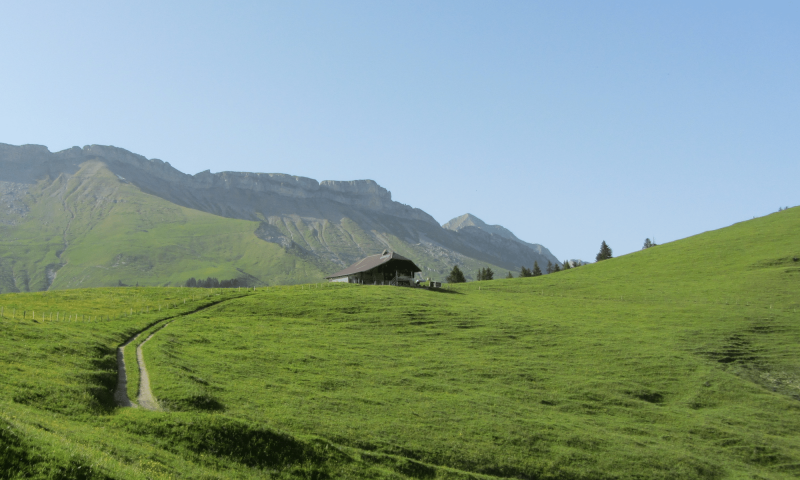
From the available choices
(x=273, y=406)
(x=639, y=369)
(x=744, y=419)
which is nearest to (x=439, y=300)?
(x=639, y=369)

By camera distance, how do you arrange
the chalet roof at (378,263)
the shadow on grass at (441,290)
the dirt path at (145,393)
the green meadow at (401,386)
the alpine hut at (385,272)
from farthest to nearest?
the chalet roof at (378,263), the alpine hut at (385,272), the shadow on grass at (441,290), the dirt path at (145,393), the green meadow at (401,386)

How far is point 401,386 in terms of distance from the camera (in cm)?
4478

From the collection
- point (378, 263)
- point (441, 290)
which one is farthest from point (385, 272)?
point (441, 290)

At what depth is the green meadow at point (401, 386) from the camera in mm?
26188

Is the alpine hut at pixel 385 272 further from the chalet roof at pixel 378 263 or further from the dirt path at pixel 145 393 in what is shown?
the dirt path at pixel 145 393

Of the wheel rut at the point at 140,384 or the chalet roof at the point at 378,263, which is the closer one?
the wheel rut at the point at 140,384

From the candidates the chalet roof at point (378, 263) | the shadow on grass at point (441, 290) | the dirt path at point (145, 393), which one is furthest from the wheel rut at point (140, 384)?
the chalet roof at point (378, 263)

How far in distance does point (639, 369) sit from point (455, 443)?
29912mm

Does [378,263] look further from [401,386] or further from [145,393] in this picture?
[145,393]

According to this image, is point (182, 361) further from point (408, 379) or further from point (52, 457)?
point (52, 457)

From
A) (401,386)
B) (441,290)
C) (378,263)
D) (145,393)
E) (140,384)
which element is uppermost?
(378,263)

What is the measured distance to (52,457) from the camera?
624 inches

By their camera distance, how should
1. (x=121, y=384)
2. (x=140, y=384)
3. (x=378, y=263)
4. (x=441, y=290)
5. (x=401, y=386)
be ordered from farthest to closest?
1. (x=378, y=263)
2. (x=441, y=290)
3. (x=401, y=386)
4. (x=140, y=384)
5. (x=121, y=384)

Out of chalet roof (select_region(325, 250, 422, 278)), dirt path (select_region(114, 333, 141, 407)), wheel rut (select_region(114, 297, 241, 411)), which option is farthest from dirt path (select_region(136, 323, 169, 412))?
chalet roof (select_region(325, 250, 422, 278))
